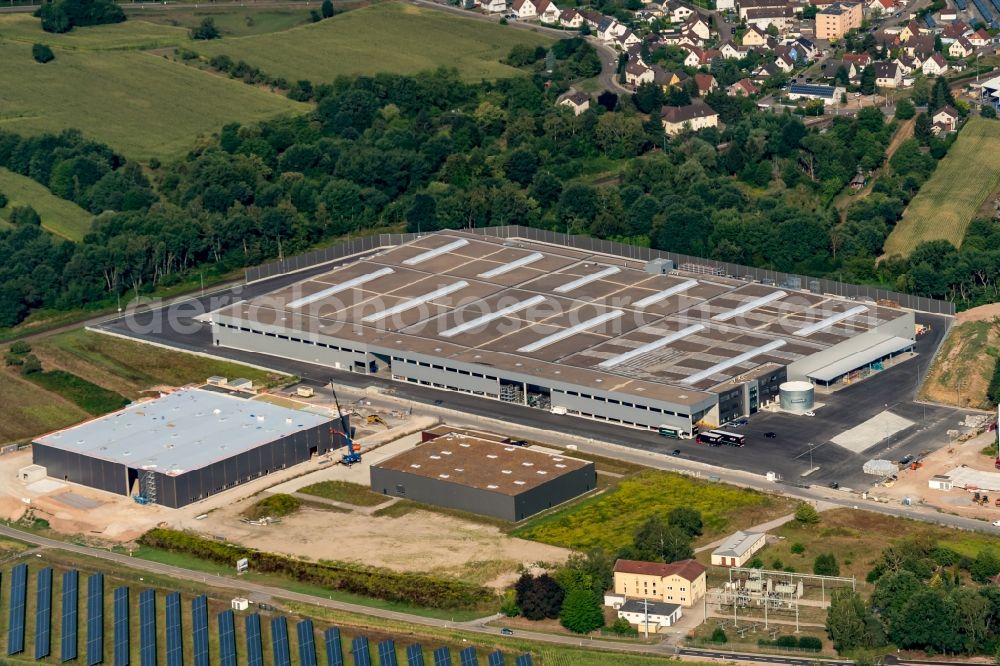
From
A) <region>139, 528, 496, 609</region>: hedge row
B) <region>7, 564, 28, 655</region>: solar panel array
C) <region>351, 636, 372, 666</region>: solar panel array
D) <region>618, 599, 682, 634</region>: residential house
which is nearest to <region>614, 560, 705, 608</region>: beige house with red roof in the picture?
<region>618, 599, 682, 634</region>: residential house

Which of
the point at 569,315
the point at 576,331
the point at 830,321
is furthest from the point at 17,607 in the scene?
the point at 830,321

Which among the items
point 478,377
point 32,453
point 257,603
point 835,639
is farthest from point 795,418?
point 32,453

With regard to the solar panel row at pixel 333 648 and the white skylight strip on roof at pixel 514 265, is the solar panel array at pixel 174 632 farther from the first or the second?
the white skylight strip on roof at pixel 514 265

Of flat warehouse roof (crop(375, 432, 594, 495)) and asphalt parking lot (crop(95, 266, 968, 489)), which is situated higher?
flat warehouse roof (crop(375, 432, 594, 495))

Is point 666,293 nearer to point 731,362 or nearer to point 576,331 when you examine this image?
point 576,331

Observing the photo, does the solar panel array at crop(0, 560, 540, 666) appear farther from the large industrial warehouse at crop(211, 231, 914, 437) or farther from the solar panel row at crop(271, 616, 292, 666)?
the large industrial warehouse at crop(211, 231, 914, 437)

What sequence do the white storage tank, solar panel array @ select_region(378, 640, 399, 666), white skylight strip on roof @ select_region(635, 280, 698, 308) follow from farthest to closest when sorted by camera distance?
white skylight strip on roof @ select_region(635, 280, 698, 308) < the white storage tank < solar panel array @ select_region(378, 640, 399, 666)

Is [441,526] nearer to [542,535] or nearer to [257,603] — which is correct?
[542,535]

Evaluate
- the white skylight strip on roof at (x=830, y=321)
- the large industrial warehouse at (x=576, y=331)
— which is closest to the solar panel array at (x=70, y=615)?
the large industrial warehouse at (x=576, y=331)
